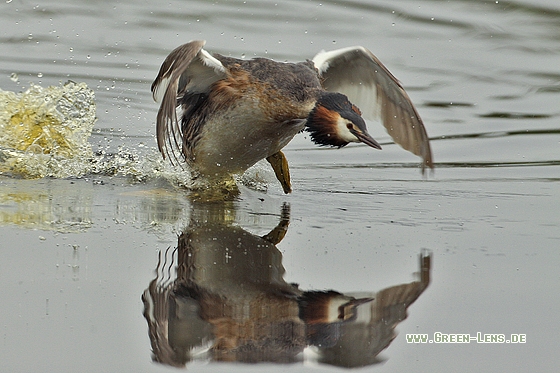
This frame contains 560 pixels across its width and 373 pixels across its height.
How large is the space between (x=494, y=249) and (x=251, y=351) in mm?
2146

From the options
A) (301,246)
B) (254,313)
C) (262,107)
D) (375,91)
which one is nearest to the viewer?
(254,313)

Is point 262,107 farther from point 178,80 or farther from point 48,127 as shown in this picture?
point 48,127

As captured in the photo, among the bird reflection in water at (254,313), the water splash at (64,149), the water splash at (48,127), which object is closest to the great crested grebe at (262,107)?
the water splash at (64,149)

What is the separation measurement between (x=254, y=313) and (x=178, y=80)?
2.59 m

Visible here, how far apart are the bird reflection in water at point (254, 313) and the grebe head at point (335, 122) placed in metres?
1.36

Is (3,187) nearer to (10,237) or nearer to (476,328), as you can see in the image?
(10,237)

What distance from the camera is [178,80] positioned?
652 cm


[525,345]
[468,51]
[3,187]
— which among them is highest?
[468,51]

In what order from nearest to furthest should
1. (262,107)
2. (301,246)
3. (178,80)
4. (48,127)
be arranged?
(301,246) < (178,80) < (262,107) < (48,127)

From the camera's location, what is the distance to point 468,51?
13.0 metres

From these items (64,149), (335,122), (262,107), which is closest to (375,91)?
(262,107)

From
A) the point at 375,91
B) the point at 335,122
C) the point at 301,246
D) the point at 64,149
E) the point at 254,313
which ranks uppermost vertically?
the point at 375,91

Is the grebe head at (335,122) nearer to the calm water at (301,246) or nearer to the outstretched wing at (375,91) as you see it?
the calm water at (301,246)

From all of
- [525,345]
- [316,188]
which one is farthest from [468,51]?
[525,345]
